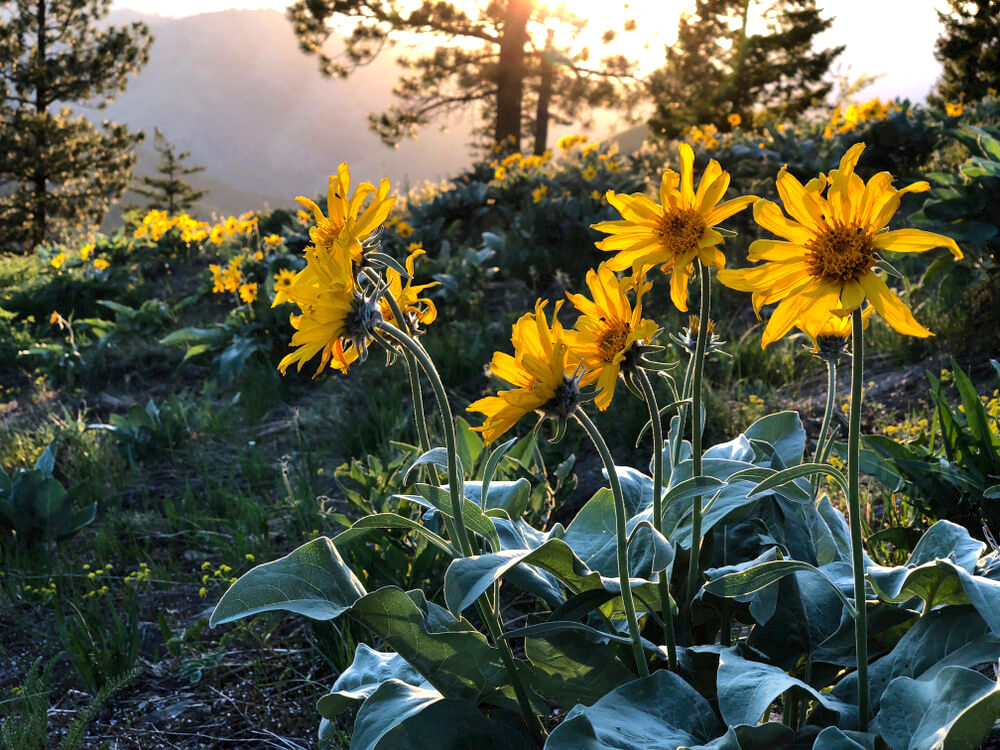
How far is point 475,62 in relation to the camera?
16.0 metres

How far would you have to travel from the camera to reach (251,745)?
1.77 metres

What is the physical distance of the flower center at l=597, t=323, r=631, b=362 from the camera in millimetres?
1162

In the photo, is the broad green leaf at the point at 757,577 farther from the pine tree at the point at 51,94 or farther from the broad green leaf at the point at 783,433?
the pine tree at the point at 51,94

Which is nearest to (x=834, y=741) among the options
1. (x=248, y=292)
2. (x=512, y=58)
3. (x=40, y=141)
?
(x=248, y=292)

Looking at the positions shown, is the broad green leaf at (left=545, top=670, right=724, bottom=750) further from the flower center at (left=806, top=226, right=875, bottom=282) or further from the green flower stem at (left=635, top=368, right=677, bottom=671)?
the flower center at (left=806, top=226, right=875, bottom=282)

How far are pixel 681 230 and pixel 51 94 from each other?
84.1 ft

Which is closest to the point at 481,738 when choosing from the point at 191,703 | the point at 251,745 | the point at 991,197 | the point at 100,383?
the point at 251,745

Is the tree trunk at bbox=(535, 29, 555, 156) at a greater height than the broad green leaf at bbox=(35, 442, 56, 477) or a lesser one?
greater

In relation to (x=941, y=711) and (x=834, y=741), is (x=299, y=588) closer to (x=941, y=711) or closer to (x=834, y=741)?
(x=834, y=741)

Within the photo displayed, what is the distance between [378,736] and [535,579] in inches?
13.2

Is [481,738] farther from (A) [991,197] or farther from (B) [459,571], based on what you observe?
(A) [991,197]

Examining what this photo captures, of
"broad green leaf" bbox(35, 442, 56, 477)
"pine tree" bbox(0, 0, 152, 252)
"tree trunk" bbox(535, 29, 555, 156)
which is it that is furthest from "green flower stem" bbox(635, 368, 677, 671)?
"pine tree" bbox(0, 0, 152, 252)

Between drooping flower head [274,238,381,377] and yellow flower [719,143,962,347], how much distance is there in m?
0.48

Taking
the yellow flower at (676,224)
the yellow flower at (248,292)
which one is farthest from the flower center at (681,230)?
the yellow flower at (248,292)
